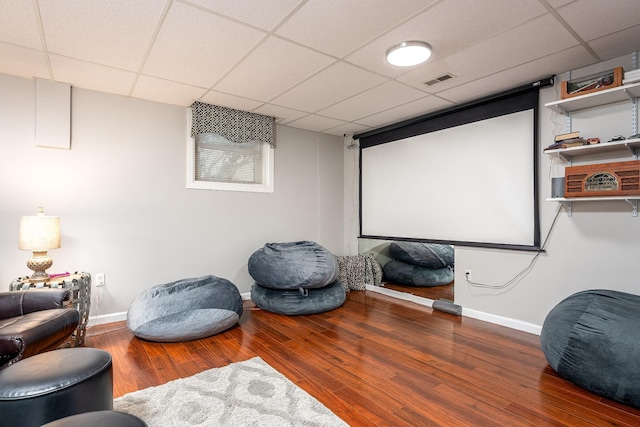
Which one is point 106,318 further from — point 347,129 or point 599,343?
point 599,343

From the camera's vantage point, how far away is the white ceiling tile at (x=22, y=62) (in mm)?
2531

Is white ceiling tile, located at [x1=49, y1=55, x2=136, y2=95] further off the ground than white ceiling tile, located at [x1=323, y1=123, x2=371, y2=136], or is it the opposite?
white ceiling tile, located at [x1=323, y1=123, x2=371, y2=136]

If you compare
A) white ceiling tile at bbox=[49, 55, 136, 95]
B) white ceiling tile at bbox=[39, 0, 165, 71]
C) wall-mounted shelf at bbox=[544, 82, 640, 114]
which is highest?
white ceiling tile at bbox=[39, 0, 165, 71]

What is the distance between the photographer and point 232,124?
4039 mm

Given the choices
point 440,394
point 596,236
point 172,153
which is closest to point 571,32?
point 596,236

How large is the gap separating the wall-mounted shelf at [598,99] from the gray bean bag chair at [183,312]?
345 centimetres

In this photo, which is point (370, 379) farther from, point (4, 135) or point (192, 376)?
point (4, 135)

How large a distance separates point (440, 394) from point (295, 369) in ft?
3.27

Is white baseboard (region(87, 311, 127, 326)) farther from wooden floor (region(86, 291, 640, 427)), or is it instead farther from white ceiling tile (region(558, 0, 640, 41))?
white ceiling tile (region(558, 0, 640, 41))

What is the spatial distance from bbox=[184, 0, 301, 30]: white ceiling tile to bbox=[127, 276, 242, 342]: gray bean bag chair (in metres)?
2.41

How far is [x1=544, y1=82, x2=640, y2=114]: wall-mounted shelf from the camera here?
2.46 m

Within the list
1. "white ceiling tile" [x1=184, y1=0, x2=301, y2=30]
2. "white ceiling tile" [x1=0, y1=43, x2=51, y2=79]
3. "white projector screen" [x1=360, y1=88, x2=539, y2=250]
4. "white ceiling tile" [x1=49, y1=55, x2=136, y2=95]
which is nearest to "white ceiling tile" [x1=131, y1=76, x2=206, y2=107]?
"white ceiling tile" [x1=49, y1=55, x2=136, y2=95]

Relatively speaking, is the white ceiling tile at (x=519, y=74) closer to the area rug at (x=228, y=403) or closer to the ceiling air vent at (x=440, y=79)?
the ceiling air vent at (x=440, y=79)

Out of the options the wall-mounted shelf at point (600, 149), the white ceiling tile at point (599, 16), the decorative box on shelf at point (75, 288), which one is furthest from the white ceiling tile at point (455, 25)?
the decorative box on shelf at point (75, 288)
